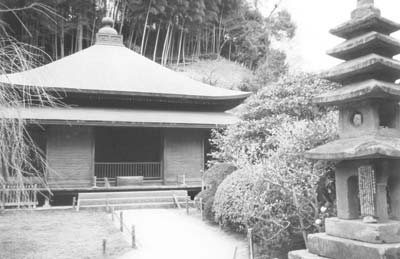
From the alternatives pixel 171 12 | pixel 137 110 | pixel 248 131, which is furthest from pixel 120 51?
pixel 171 12

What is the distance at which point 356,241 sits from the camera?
21.1 ft

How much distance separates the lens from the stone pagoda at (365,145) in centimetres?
627

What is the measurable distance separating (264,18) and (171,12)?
19414 mm

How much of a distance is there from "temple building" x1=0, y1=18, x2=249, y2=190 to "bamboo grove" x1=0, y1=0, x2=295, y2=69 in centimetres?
798

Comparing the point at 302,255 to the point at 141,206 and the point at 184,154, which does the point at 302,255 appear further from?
the point at 184,154

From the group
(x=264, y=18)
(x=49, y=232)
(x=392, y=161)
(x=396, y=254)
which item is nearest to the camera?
(x=396, y=254)

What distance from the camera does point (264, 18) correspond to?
55375 millimetres

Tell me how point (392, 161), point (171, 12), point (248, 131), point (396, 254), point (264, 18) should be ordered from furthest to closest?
point (264, 18) < point (171, 12) < point (248, 131) < point (392, 161) < point (396, 254)

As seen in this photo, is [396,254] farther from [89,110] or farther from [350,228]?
[89,110]

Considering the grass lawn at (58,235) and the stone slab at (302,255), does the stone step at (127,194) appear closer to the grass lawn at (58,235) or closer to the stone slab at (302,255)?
the grass lawn at (58,235)

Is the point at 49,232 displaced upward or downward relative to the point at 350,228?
downward

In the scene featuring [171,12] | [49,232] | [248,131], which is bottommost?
[49,232]

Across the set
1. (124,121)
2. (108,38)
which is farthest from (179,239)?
(108,38)

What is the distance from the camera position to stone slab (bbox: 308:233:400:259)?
235 inches
